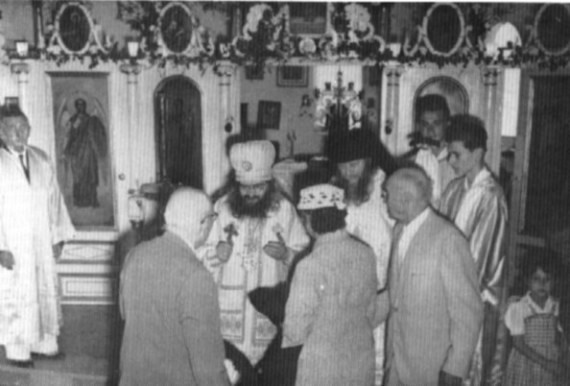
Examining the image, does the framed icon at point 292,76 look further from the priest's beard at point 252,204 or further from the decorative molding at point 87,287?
the decorative molding at point 87,287

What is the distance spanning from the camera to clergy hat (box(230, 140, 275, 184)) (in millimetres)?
2871

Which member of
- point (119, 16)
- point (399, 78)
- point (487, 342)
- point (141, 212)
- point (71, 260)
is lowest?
point (487, 342)

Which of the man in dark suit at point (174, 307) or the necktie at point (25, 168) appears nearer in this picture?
the man in dark suit at point (174, 307)

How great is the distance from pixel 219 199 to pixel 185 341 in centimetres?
61

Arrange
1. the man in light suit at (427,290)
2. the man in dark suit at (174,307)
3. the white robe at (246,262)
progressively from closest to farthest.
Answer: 1. the man in dark suit at (174,307)
2. the man in light suit at (427,290)
3. the white robe at (246,262)

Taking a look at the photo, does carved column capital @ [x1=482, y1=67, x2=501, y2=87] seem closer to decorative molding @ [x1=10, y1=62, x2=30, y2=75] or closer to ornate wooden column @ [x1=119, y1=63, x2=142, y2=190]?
ornate wooden column @ [x1=119, y1=63, x2=142, y2=190]

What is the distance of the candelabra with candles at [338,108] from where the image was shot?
112 inches

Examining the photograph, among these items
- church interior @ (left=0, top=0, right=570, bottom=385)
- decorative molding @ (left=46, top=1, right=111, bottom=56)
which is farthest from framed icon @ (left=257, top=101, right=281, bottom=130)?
decorative molding @ (left=46, top=1, right=111, bottom=56)

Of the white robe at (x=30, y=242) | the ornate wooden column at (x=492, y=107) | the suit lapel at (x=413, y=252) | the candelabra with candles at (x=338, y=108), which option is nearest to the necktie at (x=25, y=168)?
the white robe at (x=30, y=242)

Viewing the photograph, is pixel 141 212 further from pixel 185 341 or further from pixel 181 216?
pixel 185 341

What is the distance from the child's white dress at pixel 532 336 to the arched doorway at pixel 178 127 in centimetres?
152

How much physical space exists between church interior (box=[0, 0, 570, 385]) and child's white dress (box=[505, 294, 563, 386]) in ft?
0.81

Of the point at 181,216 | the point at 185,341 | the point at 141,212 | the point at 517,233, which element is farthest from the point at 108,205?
the point at 517,233

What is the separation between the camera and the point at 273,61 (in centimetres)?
283
